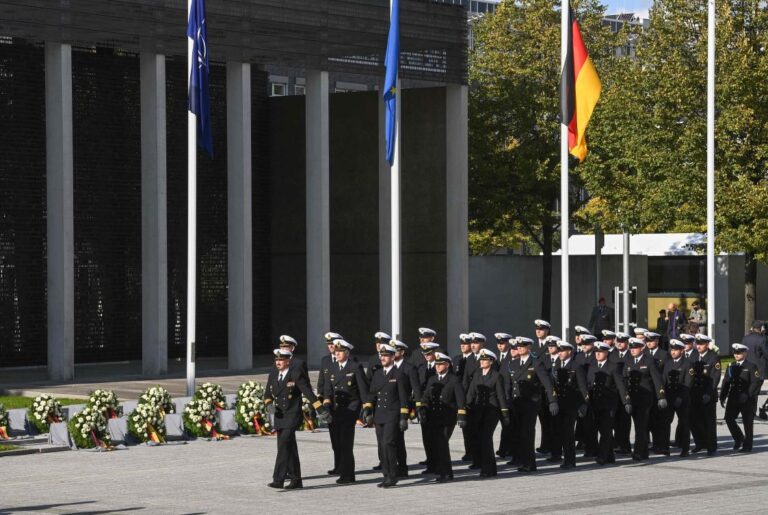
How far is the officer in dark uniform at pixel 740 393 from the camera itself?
77.9 ft

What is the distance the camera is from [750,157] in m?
44.8

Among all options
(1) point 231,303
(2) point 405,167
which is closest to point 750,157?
(2) point 405,167

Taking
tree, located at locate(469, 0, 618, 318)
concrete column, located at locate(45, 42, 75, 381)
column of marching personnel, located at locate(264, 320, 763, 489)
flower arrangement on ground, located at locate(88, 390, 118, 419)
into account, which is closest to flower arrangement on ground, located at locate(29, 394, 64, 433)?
flower arrangement on ground, located at locate(88, 390, 118, 419)

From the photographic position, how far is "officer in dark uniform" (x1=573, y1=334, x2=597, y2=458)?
22469mm

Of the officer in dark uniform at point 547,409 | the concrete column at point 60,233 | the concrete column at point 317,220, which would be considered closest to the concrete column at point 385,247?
the concrete column at point 317,220

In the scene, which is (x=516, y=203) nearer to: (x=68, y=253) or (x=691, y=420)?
(x=68, y=253)

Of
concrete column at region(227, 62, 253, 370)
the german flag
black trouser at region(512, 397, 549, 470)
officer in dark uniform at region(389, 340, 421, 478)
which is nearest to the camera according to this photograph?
officer in dark uniform at region(389, 340, 421, 478)

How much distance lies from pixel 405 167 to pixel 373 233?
85.8 inches

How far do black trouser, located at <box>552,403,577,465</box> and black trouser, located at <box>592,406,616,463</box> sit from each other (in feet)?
1.37

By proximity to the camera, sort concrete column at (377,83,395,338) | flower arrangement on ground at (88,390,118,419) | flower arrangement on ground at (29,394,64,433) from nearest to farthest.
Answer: flower arrangement on ground at (88,390,118,419) < flower arrangement on ground at (29,394,64,433) < concrete column at (377,83,395,338)

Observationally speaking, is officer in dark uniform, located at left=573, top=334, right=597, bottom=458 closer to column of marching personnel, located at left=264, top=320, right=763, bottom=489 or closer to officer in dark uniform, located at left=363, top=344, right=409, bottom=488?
column of marching personnel, located at left=264, top=320, right=763, bottom=489

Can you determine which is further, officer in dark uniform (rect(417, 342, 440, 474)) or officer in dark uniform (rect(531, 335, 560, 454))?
officer in dark uniform (rect(531, 335, 560, 454))

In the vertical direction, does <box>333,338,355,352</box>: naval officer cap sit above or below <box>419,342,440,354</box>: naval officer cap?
above

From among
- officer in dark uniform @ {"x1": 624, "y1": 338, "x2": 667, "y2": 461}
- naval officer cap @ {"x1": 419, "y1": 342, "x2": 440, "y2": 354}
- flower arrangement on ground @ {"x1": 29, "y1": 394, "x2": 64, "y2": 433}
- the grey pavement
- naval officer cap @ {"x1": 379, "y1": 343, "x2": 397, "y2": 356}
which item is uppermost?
naval officer cap @ {"x1": 379, "y1": 343, "x2": 397, "y2": 356}
